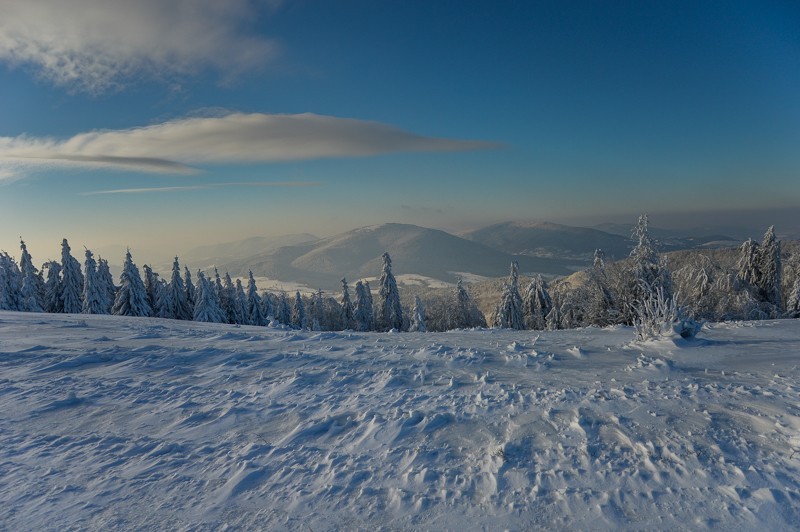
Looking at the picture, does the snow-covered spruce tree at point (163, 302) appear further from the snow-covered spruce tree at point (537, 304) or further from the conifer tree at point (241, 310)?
the snow-covered spruce tree at point (537, 304)

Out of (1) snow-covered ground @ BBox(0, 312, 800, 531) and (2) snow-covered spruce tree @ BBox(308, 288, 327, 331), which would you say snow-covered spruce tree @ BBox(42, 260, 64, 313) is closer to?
(2) snow-covered spruce tree @ BBox(308, 288, 327, 331)

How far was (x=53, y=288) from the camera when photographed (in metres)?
41.2

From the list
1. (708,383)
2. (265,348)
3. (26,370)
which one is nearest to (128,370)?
(26,370)

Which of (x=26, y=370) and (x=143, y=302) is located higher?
(x=26, y=370)

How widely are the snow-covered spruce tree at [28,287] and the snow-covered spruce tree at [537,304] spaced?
51001 millimetres

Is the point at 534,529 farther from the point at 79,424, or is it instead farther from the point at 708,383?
the point at 79,424

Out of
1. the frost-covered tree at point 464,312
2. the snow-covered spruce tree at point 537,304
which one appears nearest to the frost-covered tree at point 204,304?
the frost-covered tree at point 464,312

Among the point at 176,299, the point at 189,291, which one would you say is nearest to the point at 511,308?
the point at 176,299

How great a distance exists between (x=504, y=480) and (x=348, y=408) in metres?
2.90

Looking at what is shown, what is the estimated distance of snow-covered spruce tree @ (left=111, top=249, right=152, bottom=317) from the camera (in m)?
37.2

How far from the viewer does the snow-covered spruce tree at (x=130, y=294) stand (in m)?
37.2

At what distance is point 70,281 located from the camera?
132ft

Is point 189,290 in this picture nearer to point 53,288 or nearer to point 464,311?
point 53,288

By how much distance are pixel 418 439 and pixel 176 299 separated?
46.4 metres
